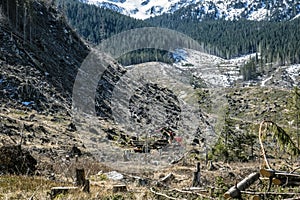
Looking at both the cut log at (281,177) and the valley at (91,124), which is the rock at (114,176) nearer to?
the valley at (91,124)

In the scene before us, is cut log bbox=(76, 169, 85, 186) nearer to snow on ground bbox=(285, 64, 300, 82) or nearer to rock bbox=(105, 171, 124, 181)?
rock bbox=(105, 171, 124, 181)

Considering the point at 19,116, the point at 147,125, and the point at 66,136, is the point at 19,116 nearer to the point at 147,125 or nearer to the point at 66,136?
the point at 66,136

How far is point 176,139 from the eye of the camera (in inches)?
1524

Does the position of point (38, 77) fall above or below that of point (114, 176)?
above

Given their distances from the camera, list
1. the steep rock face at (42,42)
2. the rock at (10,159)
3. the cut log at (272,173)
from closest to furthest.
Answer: the cut log at (272,173), the rock at (10,159), the steep rock face at (42,42)

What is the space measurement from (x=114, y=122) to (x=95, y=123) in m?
4.38

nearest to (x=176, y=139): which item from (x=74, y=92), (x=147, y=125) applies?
(x=147, y=125)

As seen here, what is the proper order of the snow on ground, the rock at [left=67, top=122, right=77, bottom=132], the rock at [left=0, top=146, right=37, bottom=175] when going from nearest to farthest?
the rock at [left=0, top=146, right=37, bottom=175]
the rock at [left=67, top=122, right=77, bottom=132]
the snow on ground

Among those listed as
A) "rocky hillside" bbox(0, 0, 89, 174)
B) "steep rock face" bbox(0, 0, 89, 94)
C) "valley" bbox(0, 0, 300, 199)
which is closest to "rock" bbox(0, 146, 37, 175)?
"valley" bbox(0, 0, 300, 199)

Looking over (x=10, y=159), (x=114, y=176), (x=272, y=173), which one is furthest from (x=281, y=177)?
(x=114, y=176)

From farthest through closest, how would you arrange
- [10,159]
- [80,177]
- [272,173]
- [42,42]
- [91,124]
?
[42,42] < [91,124] < [10,159] < [80,177] < [272,173]

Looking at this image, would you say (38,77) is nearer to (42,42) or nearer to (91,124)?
(91,124)

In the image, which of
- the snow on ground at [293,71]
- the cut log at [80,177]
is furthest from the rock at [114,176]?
the snow on ground at [293,71]

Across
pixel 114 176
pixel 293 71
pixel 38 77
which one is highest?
pixel 293 71
